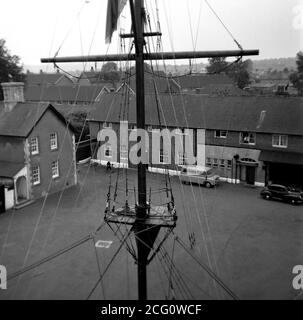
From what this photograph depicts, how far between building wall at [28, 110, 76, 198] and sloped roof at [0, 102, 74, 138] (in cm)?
50

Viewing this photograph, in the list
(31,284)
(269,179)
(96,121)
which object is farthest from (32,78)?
(31,284)

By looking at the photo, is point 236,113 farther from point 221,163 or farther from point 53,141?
point 53,141

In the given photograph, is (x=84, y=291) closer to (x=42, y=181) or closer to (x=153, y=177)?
(x=42, y=181)

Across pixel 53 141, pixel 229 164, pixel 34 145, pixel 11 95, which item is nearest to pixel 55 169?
Answer: pixel 53 141

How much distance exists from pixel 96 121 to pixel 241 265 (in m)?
23.3

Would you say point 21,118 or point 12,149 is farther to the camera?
point 21,118

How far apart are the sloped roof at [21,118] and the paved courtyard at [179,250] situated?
5039mm

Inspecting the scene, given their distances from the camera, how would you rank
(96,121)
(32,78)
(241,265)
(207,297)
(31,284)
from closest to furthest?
(207,297)
(31,284)
(241,265)
(96,121)
(32,78)

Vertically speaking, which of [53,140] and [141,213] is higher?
[53,140]

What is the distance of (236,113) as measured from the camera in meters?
31.1

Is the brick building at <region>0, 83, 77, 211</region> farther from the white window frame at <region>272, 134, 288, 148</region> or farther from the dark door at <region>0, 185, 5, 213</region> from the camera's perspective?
the white window frame at <region>272, 134, 288, 148</region>

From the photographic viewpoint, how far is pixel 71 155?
101 feet

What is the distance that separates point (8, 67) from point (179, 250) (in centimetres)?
4249

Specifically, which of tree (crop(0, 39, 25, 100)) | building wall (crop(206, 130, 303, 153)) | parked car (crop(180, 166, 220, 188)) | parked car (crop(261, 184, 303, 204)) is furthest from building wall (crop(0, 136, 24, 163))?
tree (crop(0, 39, 25, 100))
